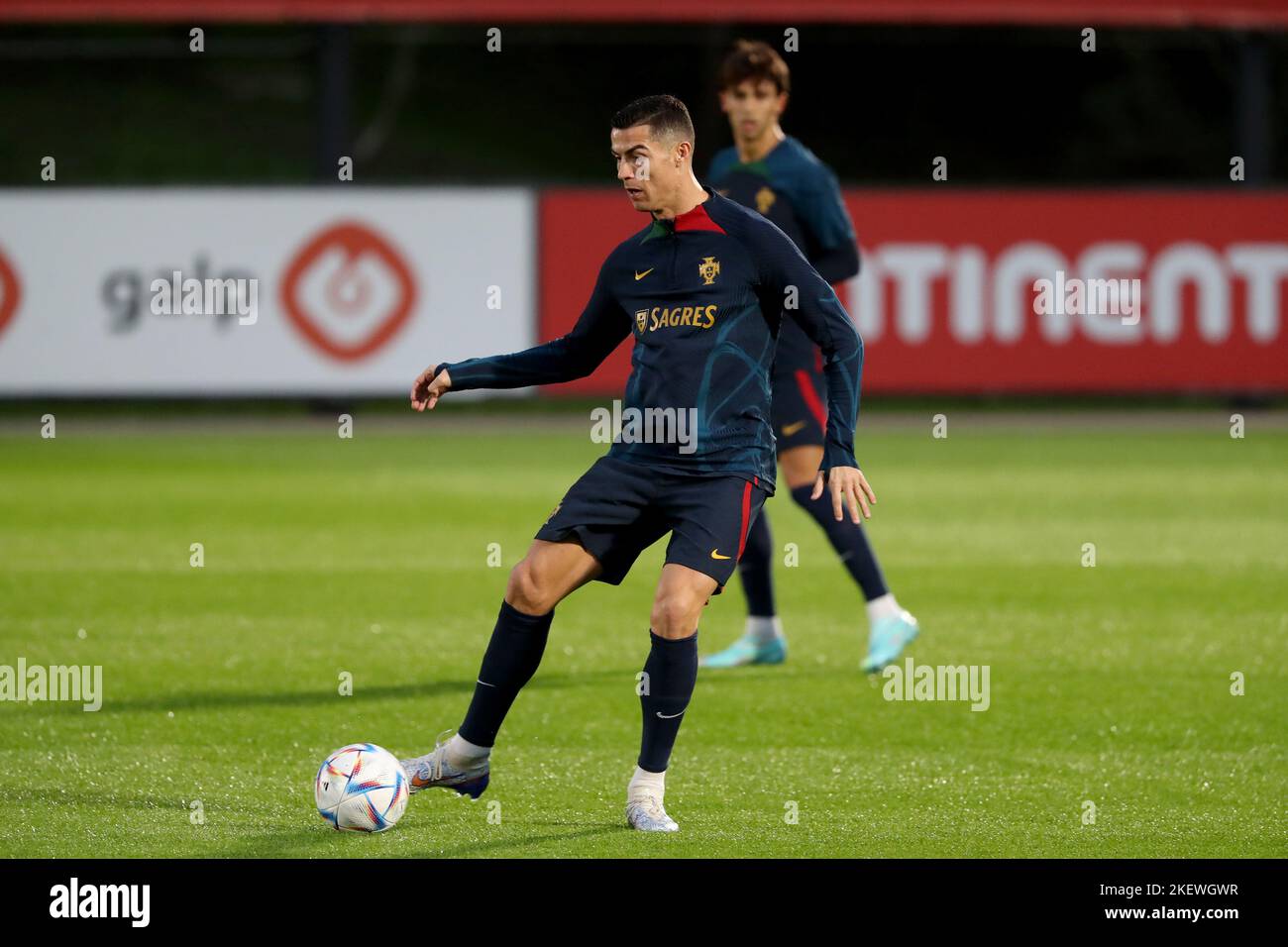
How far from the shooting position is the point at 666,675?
5902 mm

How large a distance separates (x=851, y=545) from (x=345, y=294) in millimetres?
12506

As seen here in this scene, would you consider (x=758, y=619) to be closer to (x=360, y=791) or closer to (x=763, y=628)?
(x=763, y=628)

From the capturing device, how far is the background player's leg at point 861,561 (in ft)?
27.9

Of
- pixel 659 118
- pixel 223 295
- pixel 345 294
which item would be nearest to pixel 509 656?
pixel 659 118

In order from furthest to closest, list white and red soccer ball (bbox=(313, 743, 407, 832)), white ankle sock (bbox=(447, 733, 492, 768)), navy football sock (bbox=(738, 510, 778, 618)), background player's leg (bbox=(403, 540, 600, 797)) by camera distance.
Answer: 1. navy football sock (bbox=(738, 510, 778, 618))
2. white ankle sock (bbox=(447, 733, 492, 768))
3. background player's leg (bbox=(403, 540, 600, 797))
4. white and red soccer ball (bbox=(313, 743, 407, 832))

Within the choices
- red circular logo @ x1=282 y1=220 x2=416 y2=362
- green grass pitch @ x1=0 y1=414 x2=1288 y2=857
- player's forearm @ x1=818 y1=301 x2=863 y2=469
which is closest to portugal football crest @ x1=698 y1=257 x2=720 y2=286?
player's forearm @ x1=818 y1=301 x2=863 y2=469

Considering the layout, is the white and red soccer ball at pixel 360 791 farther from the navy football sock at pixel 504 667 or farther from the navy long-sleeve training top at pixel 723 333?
the navy long-sleeve training top at pixel 723 333

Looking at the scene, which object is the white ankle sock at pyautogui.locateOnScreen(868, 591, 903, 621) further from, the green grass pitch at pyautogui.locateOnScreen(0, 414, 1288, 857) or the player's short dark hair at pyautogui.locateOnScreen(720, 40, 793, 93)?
the player's short dark hair at pyautogui.locateOnScreen(720, 40, 793, 93)

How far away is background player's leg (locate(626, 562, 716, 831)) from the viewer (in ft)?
19.1

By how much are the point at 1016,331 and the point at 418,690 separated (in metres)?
14.2

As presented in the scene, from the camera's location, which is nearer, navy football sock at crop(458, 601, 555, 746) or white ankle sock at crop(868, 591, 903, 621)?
navy football sock at crop(458, 601, 555, 746)

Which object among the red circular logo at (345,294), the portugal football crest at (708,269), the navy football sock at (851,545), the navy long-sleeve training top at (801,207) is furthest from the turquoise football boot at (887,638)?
the red circular logo at (345,294)

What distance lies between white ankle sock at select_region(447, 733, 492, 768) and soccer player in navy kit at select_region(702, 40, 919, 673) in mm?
2631

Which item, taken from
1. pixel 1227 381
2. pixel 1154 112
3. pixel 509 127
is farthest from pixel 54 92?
pixel 1227 381
